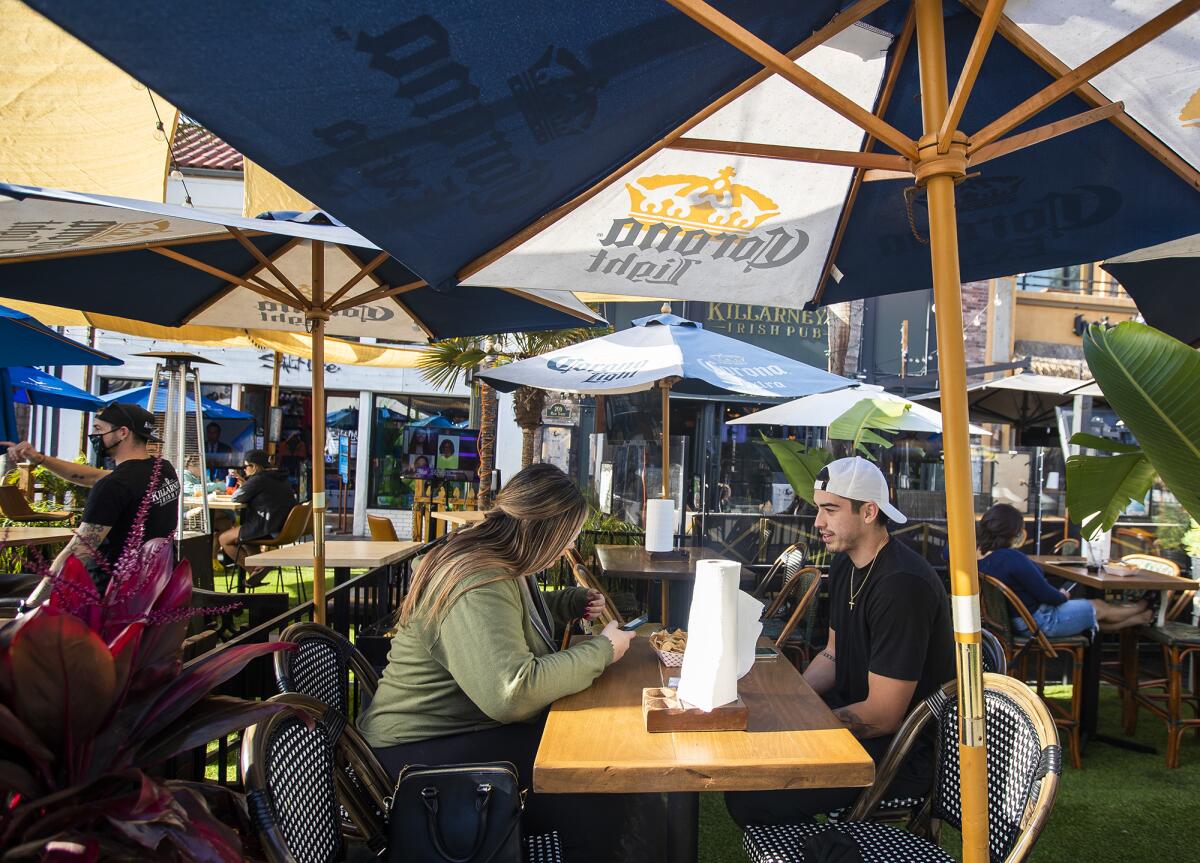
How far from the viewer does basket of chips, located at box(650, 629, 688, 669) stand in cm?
276

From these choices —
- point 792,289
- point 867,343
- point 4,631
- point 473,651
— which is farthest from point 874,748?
point 867,343

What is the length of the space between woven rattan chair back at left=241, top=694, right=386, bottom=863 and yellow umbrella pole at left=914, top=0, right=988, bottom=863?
1.51 meters

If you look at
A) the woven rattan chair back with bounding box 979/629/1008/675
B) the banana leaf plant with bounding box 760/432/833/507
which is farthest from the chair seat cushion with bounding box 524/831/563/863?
the banana leaf plant with bounding box 760/432/833/507

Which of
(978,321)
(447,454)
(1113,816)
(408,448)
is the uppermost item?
(978,321)

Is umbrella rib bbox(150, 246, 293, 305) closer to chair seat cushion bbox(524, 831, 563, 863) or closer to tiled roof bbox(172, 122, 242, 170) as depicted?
chair seat cushion bbox(524, 831, 563, 863)

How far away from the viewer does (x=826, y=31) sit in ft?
7.20

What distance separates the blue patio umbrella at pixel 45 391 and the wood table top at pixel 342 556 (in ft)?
17.7

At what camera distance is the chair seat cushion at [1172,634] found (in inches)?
201

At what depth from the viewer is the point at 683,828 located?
237 cm

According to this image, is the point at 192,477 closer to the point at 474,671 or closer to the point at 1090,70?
the point at 474,671

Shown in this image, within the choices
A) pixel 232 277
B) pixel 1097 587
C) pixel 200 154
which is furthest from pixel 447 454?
pixel 1097 587

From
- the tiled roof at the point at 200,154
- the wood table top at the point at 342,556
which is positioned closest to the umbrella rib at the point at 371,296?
the wood table top at the point at 342,556

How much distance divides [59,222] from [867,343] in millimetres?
16109

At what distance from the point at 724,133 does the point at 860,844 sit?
2563 millimetres
